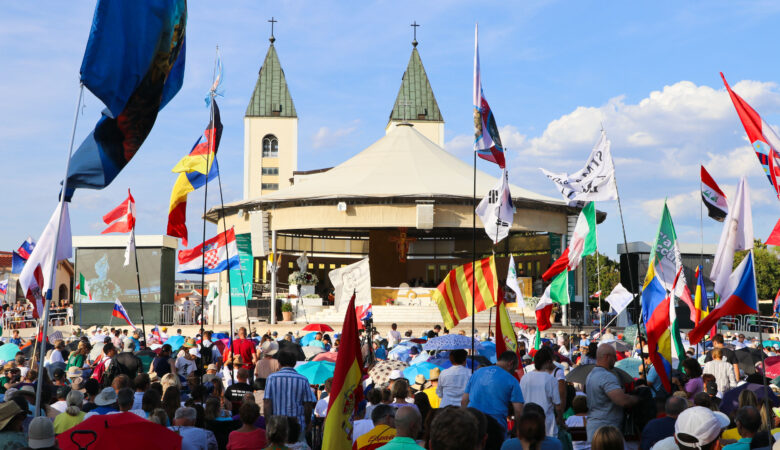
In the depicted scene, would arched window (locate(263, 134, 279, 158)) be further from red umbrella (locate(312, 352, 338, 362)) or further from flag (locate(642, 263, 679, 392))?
flag (locate(642, 263, 679, 392))

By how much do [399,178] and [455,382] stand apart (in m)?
32.0

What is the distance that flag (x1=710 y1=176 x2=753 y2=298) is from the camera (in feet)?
23.5

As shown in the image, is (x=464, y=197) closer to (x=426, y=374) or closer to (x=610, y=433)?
(x=426, y=374)

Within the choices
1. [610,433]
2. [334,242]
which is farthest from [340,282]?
[334,242]

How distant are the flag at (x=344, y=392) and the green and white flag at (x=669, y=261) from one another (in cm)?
551

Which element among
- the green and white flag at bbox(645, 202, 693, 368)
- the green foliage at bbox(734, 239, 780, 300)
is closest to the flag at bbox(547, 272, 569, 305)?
the green and white flag at bbox(645, 202, 693, 368)

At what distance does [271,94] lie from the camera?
8256 cm

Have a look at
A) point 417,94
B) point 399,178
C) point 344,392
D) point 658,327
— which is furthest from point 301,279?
point 417,94

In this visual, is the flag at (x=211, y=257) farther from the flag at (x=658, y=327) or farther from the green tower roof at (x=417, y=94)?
the green tower roof at (x=417, y=94)

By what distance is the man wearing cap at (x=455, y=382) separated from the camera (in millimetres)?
7480

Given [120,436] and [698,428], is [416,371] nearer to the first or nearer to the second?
[120,436]

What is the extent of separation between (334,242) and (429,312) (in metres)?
15.7

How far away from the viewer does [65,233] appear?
8.64 m

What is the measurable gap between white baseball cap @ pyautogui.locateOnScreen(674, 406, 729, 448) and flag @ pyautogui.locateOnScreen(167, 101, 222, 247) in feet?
31.0
